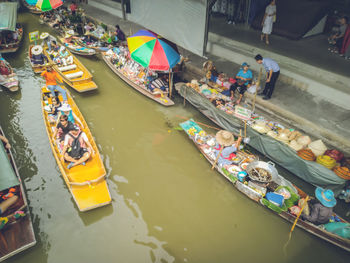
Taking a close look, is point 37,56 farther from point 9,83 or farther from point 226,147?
point 226,147

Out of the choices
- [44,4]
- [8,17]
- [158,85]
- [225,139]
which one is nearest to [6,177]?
[225,139]

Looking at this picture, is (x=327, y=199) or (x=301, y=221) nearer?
(x=327, y=199)

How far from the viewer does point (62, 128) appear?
734 centimetres

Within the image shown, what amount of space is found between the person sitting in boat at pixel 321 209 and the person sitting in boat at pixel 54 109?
8644mm

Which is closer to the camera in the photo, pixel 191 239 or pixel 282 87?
pixel 191 239

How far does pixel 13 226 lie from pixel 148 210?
131 inches

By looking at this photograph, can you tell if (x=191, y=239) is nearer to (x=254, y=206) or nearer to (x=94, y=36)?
(x=254, y=206)

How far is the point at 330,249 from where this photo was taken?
5.70 m

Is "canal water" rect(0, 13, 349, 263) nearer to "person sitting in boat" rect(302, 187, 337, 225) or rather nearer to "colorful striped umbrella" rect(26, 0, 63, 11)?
"person sitting in boat" rect(302, 187, 337, 225)

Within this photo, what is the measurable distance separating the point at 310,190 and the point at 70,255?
22.5 feet

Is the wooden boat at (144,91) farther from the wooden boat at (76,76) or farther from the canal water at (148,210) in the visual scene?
the wooden boat at (76,76)

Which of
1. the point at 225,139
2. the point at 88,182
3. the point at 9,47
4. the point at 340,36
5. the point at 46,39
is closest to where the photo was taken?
the point at 88,182

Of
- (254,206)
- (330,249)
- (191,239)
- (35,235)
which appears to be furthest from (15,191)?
(330,249)

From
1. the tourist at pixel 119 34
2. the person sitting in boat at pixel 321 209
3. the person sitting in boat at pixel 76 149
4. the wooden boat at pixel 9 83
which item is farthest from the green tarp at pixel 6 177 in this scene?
the tourist at pixel 119 34
